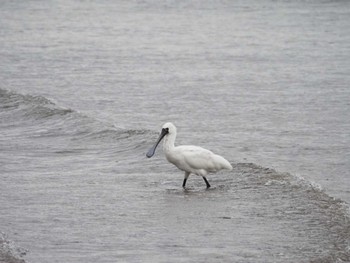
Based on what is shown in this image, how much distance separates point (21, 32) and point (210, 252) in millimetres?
22857

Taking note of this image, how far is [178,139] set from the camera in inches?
683

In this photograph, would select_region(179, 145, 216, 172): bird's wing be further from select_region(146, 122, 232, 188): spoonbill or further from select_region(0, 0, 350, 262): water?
select_region(0, 0, 350, 262): water

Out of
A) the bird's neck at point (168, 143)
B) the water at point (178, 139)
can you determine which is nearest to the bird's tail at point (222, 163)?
the water at point (178, 139)

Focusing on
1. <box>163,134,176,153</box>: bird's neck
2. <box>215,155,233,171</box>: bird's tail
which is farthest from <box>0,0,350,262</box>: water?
<box>163,134,176,153</box>: bird's neck

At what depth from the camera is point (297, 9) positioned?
124 ft

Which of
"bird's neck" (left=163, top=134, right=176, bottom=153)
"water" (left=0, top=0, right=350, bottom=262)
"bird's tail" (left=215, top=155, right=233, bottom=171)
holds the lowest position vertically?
"water" (left=0, top=0, right=350, bottom=262)

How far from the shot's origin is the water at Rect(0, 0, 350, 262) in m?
11.3

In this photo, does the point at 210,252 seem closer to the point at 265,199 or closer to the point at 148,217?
the point at 148,217

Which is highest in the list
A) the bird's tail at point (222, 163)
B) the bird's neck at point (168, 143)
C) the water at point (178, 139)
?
the bird's neck at point (168, 143)

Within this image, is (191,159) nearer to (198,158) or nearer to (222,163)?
(198,158)

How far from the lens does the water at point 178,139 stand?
37.1 feet

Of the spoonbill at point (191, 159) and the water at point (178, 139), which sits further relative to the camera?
the spoonbill at point (191, 159)

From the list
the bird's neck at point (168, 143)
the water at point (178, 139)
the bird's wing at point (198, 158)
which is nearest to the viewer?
the water at point (178, 139)

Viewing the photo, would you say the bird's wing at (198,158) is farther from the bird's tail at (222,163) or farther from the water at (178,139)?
the water at (178,139)
